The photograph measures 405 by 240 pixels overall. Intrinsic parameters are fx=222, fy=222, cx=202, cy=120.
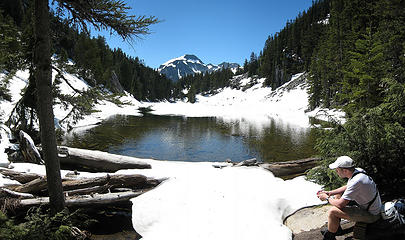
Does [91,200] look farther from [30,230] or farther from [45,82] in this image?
[45,82]

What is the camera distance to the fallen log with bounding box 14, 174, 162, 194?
692 cm

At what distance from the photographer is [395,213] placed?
3707mm

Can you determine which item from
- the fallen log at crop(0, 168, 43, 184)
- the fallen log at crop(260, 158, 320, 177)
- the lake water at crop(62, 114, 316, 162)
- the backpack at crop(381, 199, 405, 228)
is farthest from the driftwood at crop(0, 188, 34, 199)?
the lake water at crop(62, 114, 316, 162)

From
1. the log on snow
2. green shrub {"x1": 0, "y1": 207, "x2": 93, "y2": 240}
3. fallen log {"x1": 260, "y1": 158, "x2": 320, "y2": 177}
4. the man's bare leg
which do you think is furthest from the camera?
fallen log {"x1": 260, "y1": 158, "x2": 320, "y2": 177}

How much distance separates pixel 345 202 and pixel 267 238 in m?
2.05

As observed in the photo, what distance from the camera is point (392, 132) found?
5.84 metres

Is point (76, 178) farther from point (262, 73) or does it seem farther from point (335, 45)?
point (262, 73)

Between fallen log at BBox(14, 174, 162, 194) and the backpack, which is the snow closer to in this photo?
fallen log at BBox(14, 174, 162, 194)

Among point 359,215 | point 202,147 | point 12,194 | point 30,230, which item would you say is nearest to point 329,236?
point 359,215

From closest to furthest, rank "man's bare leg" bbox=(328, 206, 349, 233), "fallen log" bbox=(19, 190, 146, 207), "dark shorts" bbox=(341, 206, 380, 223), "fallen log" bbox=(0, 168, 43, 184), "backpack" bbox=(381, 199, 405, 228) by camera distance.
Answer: "backpack" bbox=(381, 199, 405, 228), "dark shorts" bbox=(341, 206, 380, 223), "man's bare leg" bbox=(328, 206, 349, 233), "fallen log" bbox=(19, 190, 146, 207), "fallen log" bbox=(0, 168, 43, 184)

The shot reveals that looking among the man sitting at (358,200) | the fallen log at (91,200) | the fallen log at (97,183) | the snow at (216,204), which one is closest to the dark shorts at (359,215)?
the man sitting at (358,200)

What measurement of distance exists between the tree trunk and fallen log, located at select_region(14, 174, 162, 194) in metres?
Result: 2.08

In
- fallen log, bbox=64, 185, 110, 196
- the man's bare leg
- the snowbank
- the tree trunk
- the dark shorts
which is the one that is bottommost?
the snowbank

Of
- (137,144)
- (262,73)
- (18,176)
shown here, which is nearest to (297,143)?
(137,144)
